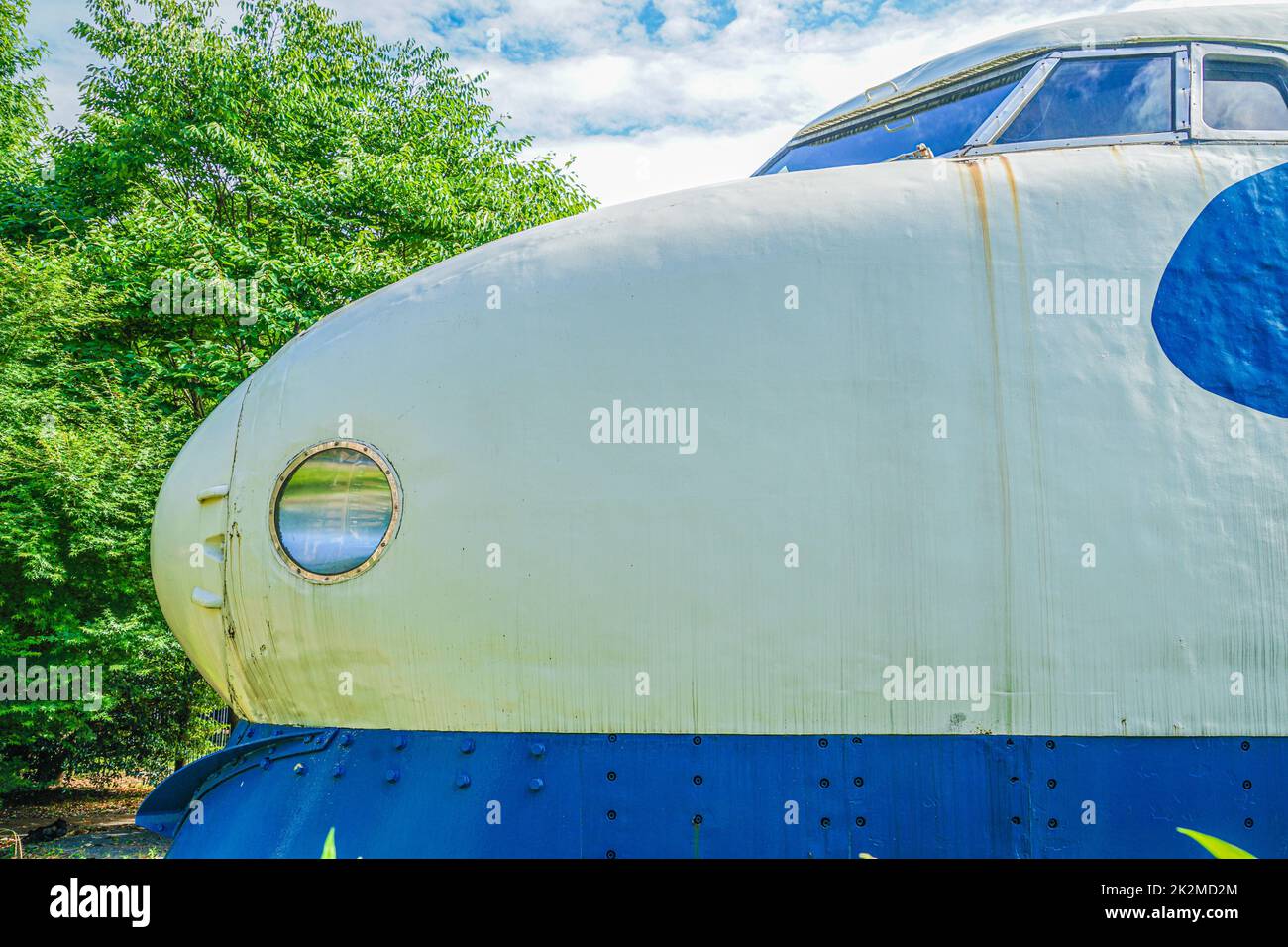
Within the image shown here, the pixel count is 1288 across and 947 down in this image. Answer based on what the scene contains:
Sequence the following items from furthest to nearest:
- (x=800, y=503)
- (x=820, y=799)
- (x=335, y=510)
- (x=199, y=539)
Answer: (x=199, y=539) → (x=335, y=510) → (x=800, y=503) → (x=820, y=799)

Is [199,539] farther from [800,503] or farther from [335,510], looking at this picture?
[800,503]

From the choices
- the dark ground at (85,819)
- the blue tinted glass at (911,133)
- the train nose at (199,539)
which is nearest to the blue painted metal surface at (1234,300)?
the blue tinted glass at (911,133)

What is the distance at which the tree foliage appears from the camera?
1220 centimetres

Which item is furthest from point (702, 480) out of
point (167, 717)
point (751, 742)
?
point (167, 717)

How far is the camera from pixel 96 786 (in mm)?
15781

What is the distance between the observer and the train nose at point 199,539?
3381 mm

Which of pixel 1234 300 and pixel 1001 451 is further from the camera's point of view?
pixel 1234 300

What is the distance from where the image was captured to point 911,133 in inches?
174

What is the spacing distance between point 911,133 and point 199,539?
3434 mm

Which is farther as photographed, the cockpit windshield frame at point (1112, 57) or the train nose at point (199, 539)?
the cockpit windshield frame at point (1112, 57)

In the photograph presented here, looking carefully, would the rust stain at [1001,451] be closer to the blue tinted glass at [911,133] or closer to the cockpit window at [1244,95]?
the blue tinted glass at [911,133]

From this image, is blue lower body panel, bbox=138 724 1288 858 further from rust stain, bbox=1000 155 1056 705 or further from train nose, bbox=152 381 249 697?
train nose, bbox=152 381 249 697

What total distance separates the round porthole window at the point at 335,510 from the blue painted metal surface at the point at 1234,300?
2.65 m

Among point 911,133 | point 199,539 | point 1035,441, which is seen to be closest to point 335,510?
point 199,539
